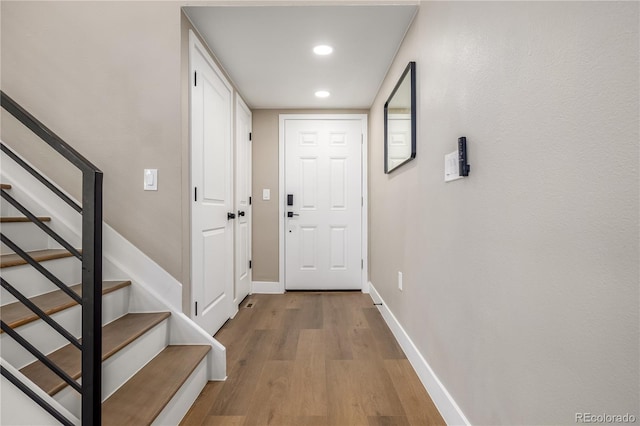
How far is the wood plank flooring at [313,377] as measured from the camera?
1608 millimetres

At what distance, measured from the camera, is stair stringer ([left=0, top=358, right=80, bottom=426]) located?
101cm

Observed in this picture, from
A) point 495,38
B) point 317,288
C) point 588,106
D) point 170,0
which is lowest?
point 317,288

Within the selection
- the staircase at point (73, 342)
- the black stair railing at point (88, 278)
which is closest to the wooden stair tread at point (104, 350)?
the staircase at point (73, 342)

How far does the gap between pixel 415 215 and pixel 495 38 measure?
44.5 inches

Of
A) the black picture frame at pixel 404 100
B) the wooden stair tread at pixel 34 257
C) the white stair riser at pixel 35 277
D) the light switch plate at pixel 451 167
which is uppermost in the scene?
the black picture frame at pixel 404 100

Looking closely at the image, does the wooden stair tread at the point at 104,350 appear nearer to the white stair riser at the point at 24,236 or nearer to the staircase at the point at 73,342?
the staircase at the point at 73,342

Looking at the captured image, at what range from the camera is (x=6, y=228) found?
171 cm

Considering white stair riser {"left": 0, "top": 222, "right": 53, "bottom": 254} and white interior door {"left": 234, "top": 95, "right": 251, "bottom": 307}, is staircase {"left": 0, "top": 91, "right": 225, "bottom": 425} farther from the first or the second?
white interior door {"left": 234, "top": 95, "right": 251, "bottom": 307}

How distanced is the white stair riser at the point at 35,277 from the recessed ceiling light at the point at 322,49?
2.06 m

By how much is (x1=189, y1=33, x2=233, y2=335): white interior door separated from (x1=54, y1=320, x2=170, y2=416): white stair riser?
12.7 inches

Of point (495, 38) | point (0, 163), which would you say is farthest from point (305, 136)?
point (495, 38)

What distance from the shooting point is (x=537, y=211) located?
885mm

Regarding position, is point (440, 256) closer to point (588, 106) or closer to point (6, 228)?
point (588, 106)

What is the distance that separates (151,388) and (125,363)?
0.57ft
